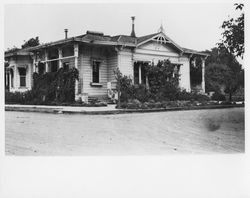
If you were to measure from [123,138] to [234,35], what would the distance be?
3.57 m

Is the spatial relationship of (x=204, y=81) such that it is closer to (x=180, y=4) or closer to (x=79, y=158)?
(x=180, y=4)

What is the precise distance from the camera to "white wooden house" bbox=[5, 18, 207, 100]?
18.0m

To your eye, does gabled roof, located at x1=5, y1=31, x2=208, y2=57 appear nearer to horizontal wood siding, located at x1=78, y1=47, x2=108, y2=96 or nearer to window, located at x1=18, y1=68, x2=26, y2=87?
horizontal wood siding, located at x1=78, y1=47, x2=108, y2=96

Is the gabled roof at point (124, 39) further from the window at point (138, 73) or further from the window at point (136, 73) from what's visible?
the window at point (136, 73)

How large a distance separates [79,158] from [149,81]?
1359 cm

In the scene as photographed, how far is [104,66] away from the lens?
19.2 meters

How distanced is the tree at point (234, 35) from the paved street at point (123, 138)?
4.89 feet

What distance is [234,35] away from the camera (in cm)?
849

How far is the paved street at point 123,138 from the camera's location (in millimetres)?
7469

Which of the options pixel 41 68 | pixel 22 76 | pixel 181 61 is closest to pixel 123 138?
pixel 181 61

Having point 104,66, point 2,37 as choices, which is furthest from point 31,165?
point 104,66

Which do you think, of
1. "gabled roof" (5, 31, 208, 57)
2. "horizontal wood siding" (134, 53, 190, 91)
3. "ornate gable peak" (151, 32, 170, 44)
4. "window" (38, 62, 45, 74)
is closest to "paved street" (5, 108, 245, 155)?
"gabled roof" (5, 31, 208, 57)

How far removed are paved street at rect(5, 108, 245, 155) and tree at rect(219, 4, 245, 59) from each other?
149cm

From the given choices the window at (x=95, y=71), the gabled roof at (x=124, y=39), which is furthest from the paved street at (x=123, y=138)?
the gabled roof at (x=124, y=39)
